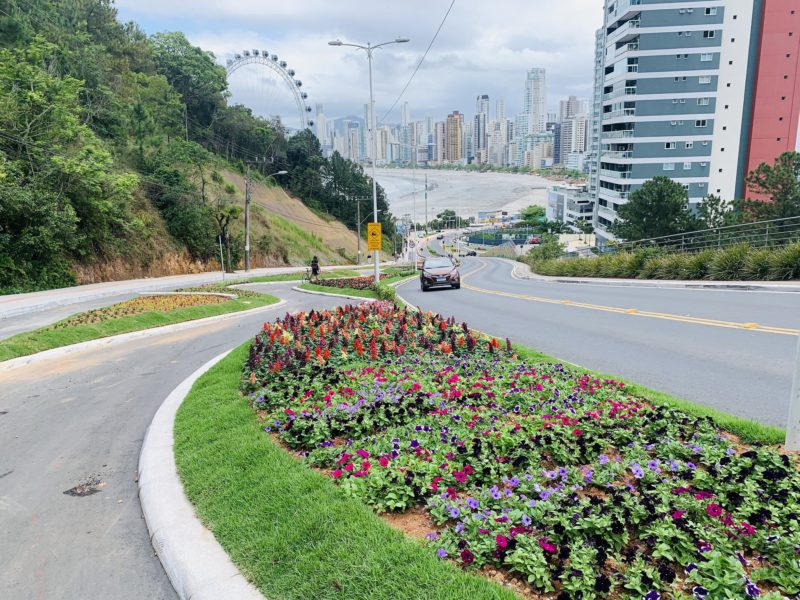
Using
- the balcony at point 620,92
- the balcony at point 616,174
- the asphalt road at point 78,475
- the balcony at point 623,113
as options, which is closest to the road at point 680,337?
the asphalt road at point 78,475

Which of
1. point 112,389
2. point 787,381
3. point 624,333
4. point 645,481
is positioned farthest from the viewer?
point 624,333

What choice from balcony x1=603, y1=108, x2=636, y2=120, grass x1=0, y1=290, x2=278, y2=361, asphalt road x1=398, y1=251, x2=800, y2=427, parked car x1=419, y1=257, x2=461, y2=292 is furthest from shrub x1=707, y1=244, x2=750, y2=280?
balcony x1=603, y1=108, x2=636, y2=120

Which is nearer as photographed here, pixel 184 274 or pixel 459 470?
pixel 459 470

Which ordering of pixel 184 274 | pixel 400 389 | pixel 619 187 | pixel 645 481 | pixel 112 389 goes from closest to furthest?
pixel 645 481
pixel 400 389
pixel 112 389
pixel 184 274
pixel 619 187

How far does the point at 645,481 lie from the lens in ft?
12.0

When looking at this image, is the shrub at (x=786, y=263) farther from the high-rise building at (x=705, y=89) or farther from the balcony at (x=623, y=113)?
the balcony at (x=623, y=113)

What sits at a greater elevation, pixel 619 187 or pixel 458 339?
pixel 619 187

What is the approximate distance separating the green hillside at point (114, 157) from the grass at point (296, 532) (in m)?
22.7

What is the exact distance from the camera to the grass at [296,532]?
285 cm

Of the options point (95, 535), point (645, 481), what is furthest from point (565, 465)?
point (95, 535)

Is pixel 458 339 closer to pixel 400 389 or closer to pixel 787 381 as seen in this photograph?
pixel 400 389

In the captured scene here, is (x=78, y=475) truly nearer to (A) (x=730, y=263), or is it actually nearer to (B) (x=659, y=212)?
(A) (x=730, y=263)

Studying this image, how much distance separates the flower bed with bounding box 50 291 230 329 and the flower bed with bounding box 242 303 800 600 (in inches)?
352

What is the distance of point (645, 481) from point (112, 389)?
24.7 ft
